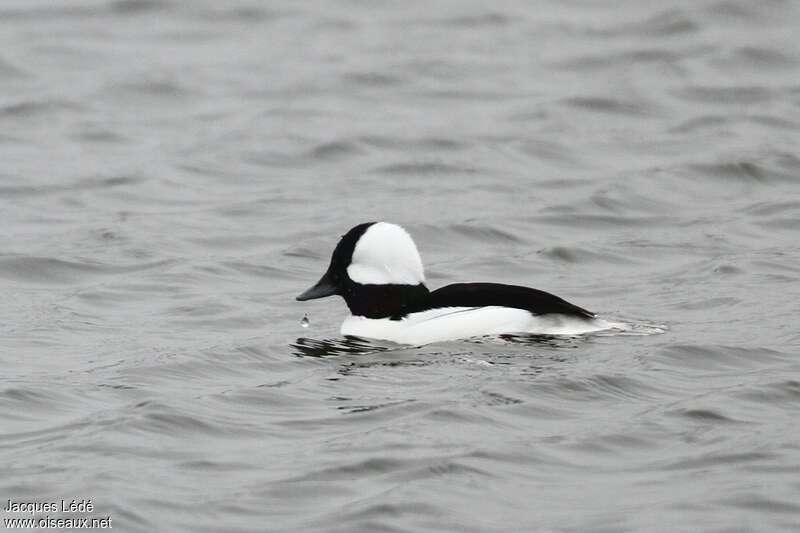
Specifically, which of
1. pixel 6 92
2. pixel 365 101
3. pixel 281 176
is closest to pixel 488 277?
pixel 281 176

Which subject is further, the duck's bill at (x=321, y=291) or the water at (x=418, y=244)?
the duck's bill at (x=321, y=291)

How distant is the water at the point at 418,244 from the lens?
620 centimetres

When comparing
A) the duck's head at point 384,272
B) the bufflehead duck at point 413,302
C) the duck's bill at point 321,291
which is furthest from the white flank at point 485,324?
the duck's bill at point 321,291

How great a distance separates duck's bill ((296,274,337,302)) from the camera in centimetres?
881

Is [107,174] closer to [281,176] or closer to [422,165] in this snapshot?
[281,176]

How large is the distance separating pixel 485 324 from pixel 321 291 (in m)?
1.00

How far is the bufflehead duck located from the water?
109 mm

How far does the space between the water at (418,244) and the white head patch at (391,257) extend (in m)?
0.42

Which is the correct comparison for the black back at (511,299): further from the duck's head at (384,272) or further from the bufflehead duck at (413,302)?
the duck's head at (384,272)

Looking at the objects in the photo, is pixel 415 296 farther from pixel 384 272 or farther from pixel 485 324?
pixel 485 324

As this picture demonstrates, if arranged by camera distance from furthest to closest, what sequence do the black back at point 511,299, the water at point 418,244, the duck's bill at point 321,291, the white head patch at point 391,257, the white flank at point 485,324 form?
the duck's bill at point 321,291
the white head patch at point 391,257
the white flank at point 485,324
the black back at point 511,299
the water at point 418,244

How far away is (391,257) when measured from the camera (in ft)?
28.1

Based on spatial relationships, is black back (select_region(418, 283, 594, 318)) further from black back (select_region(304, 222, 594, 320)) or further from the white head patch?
the white head patch

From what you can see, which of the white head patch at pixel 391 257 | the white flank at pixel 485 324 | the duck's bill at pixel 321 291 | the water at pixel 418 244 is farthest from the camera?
the duck's bill at pixel 321 291
